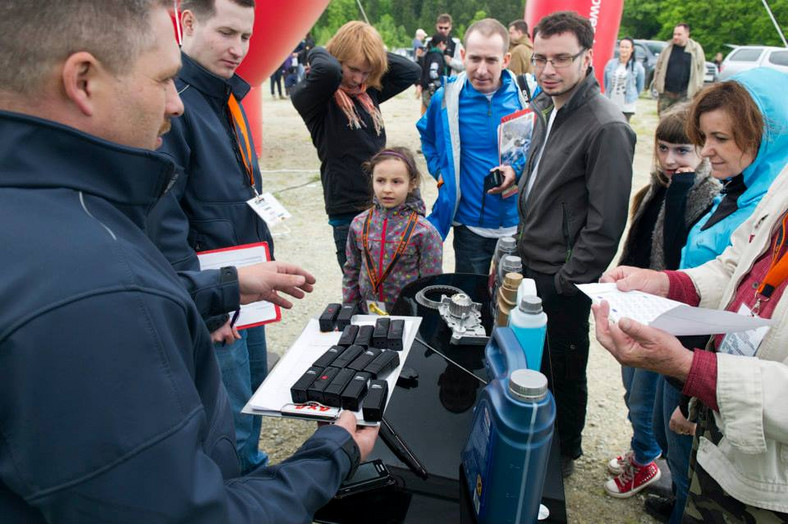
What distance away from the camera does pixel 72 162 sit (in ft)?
2.53

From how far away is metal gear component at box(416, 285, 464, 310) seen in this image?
81.1 inches

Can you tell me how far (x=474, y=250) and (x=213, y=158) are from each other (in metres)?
1.90

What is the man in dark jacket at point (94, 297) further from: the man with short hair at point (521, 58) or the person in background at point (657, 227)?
the man with short hair at point (521, 58)

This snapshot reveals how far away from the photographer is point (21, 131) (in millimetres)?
732

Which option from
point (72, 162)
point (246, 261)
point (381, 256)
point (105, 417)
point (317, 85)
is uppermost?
point (72, 162)

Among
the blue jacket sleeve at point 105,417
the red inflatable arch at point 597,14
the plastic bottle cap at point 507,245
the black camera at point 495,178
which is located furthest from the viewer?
the red inflatable arch at point 597,14

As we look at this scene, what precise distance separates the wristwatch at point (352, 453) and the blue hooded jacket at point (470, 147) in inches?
93.2

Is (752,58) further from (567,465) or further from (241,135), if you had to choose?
(241,135)

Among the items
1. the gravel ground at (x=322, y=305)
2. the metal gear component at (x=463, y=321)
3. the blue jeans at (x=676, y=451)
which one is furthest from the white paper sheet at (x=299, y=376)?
the gravel ground at (x=322, y=305)

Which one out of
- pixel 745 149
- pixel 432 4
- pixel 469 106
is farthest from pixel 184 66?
pixel 432 4

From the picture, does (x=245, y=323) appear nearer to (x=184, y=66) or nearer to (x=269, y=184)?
(x=184, y=66)

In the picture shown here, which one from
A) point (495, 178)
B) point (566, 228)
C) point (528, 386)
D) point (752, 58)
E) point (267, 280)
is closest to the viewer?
point (528, 386)

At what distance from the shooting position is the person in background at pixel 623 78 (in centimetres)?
885

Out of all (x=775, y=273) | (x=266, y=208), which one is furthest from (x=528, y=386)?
(x=266, y=208)
